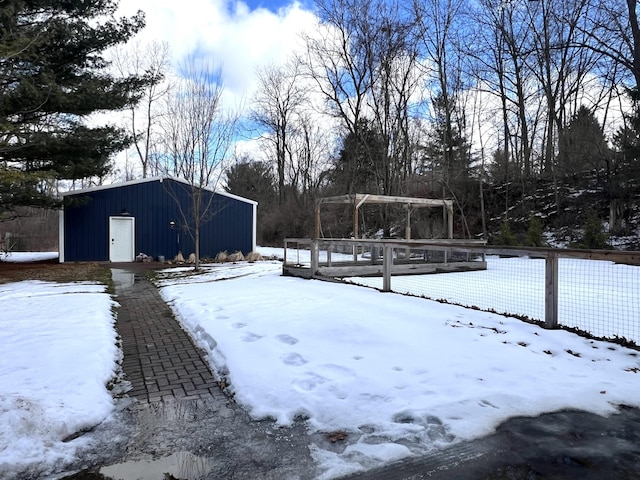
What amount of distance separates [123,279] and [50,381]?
29.1 ft

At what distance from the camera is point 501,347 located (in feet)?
14.2

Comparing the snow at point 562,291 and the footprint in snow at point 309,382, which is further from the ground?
the snow at point 562,291

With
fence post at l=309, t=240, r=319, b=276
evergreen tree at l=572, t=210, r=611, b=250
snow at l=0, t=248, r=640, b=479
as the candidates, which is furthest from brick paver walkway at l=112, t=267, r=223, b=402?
evergreen tree at l=572, t=210, r=611, b=250

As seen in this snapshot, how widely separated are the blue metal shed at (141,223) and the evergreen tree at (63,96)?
1973mm

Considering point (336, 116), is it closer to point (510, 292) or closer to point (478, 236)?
point (478, 236)

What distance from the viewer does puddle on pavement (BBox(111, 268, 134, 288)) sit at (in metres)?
10.5

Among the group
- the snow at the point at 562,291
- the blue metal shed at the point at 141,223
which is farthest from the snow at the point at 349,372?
the blue metal shed at the point at 141,223

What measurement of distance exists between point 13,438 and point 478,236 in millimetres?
21609

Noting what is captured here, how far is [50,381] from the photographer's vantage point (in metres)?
3.49

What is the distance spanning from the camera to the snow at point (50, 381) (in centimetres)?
247

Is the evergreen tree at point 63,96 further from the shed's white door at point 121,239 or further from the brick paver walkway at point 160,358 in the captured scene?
the brick paver walkway at point 160,358

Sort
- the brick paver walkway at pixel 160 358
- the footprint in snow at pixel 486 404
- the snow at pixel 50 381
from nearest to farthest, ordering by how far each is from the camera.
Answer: the snow at pixel 50 381
the footprint in snow at pixel 486 404
the brick paver walkway at pixel 160 358

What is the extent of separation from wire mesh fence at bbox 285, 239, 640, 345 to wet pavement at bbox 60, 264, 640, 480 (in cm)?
244

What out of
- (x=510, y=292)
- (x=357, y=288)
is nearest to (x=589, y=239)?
(x=510, y=292)
